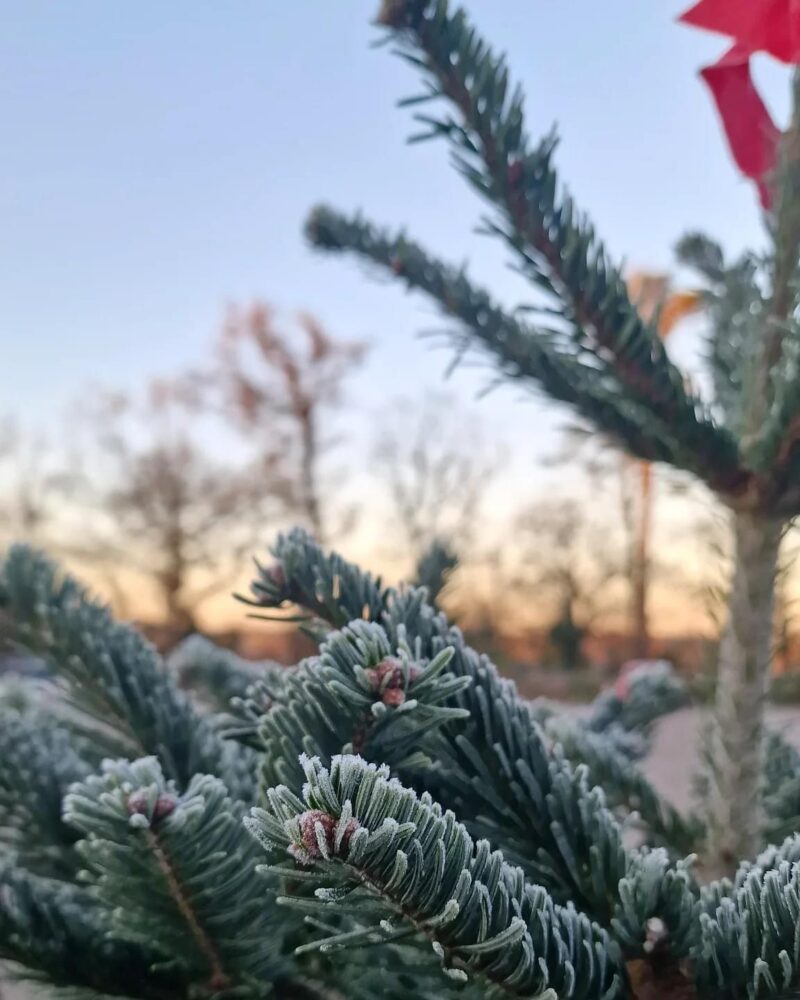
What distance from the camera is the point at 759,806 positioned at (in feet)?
1.53

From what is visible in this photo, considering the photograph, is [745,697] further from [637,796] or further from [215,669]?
[215,669]

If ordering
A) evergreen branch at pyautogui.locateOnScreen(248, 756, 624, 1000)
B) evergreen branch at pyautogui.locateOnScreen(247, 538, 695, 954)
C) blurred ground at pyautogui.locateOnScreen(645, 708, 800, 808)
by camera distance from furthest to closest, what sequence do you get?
1. blurred ground at pyautogui.locateOnScreen(645, 708, 800, 808)
2. evergreen branch at pyautogui.locateOnScreen(247, 538, 695, 954)
3. evergreen branch at pyautogui.locateOnScreen(248, 756, 624, 1000)

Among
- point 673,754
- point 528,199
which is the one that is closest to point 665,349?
point 528,199

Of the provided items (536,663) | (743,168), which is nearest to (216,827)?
(743,168)

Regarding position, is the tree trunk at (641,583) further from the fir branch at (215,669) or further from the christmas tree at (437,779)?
Answer: the christmas tree at (437,779)

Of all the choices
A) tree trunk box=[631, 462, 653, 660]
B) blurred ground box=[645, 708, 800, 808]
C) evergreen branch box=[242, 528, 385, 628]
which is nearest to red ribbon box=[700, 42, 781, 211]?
evergreen branch box=[242, 528, 385, 628]

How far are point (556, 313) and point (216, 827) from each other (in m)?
0.27

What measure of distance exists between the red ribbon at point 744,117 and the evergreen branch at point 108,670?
40 centimetres

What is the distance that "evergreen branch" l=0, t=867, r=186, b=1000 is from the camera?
36 centimetres

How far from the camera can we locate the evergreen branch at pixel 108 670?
441 millimetres

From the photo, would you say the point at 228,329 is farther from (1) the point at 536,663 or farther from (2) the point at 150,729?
(2) the point at 150,729

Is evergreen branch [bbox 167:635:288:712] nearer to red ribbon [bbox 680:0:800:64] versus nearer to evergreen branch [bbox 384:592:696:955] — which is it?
evergreen branch [bbox 384:592:696:955]

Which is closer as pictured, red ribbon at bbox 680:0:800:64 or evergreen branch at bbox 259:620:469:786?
evergreen branch at bbox 259:620:469:786

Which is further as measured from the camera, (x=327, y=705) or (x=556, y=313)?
(x=556, y=313)
